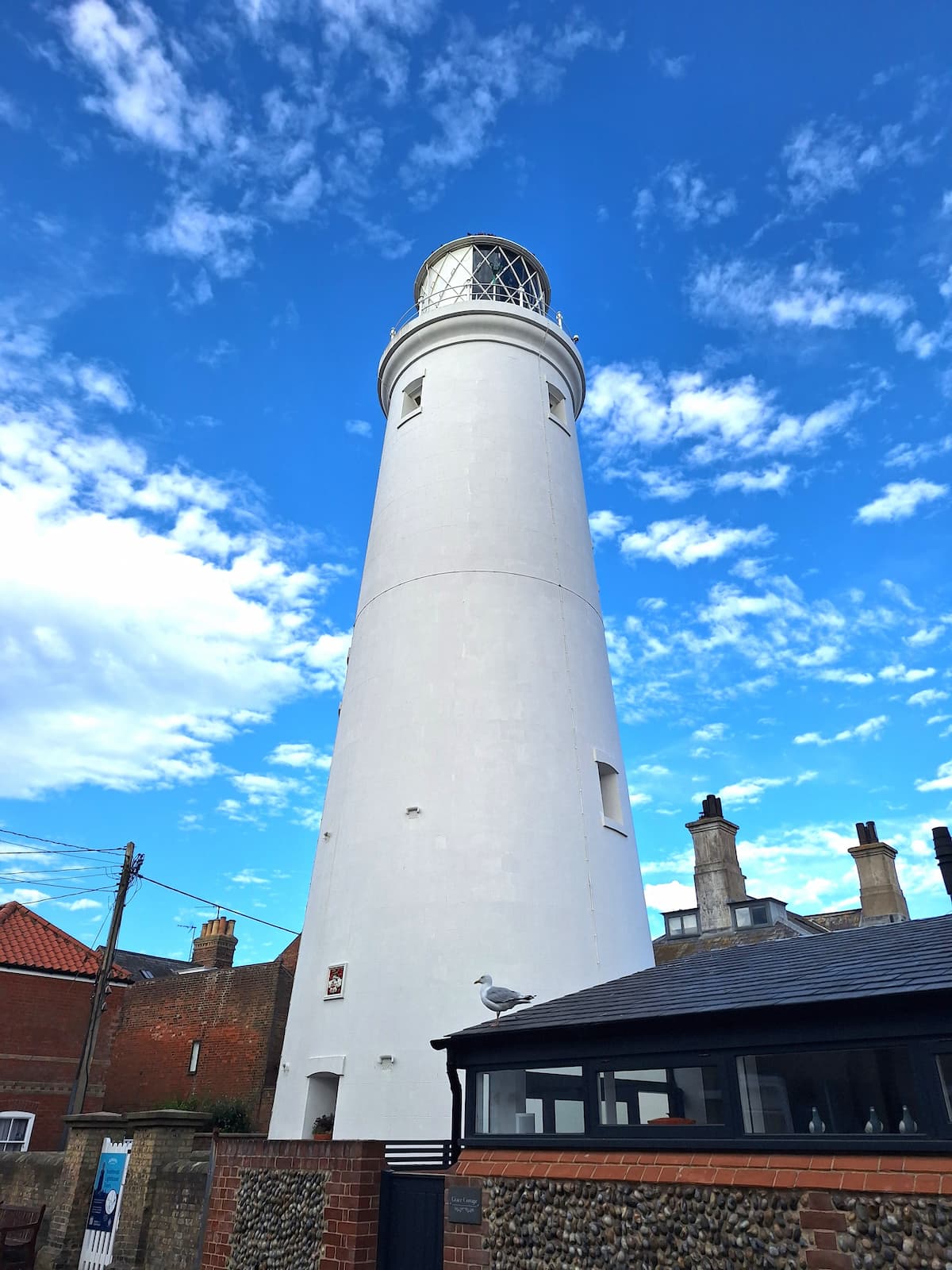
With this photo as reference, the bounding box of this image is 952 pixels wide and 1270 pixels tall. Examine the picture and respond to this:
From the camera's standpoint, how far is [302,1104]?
10.2 m

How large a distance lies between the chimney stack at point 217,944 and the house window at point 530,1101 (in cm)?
1612

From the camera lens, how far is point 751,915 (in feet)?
63.8

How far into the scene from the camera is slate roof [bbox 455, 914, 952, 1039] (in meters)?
5.44

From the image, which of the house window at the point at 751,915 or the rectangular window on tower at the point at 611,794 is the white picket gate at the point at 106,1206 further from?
the house window at the point at 751,915

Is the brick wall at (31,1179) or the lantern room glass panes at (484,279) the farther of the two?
the lantern room glass panes at (484,279)

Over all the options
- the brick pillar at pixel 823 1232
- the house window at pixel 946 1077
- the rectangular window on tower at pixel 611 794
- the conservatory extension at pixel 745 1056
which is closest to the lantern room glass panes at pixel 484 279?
the rectangular window on tower at pixel 611 794

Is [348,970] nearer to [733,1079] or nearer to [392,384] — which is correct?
[733,1079]

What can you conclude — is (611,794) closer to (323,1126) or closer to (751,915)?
(323,1126)

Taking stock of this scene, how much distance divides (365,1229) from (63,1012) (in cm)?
1490

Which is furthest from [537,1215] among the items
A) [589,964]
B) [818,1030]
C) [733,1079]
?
[589,964]

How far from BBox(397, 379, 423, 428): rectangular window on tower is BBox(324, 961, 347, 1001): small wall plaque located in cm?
926

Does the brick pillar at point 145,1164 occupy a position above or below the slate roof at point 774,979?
below

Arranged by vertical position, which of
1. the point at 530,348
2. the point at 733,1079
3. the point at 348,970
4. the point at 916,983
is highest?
the point at 530,348

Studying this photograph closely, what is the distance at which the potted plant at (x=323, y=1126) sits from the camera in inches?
391
